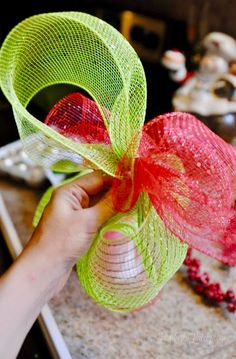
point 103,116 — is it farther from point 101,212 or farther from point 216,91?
point 216,91

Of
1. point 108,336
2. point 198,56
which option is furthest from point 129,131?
point 198,56

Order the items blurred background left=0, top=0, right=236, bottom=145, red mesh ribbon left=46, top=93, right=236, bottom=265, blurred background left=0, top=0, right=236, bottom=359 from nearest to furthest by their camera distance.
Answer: red mesh ribbon left=46, top=93, right=236, bottom=265 → blurred background left=0, top=0, right=236, bottom=359 → blurred background left=0, top=0, right=236, bottom=145

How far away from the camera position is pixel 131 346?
0.55 m

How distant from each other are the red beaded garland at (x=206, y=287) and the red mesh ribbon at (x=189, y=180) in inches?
7.5

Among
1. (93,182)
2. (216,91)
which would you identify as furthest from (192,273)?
(216,91)

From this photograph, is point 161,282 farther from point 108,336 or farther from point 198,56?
point 198,56

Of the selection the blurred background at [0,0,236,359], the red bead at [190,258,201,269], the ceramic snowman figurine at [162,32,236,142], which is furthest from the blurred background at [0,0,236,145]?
the red bead at [190,258,201,269]

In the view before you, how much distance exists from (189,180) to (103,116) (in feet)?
0.35

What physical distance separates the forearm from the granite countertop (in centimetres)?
13

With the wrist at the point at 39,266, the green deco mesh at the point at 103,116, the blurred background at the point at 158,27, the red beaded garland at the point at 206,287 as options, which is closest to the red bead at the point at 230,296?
the red beaded garland at the point at 206,287

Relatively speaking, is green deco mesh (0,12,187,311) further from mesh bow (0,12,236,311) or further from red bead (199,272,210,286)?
red bead (199,272,210,286)

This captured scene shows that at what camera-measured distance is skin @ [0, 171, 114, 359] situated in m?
0.42

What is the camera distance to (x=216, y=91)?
81 centimetres

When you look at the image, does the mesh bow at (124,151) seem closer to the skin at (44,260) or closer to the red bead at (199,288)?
the skin at (44,260)
